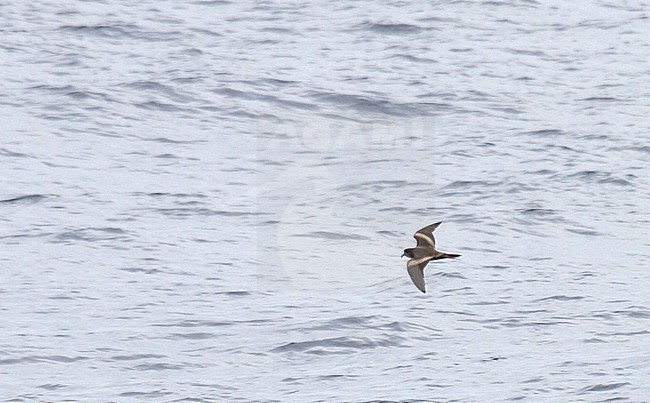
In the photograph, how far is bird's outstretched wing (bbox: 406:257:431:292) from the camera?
45.9 ft

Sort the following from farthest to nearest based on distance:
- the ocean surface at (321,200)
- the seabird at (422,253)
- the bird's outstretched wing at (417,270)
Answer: the ocean surface at (321,200)
the seabird at (422,253)
the bird's outstretched wing at (417,270)

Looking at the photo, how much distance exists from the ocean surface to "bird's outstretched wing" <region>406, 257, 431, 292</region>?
1.61 meters

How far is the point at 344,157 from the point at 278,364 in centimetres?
721

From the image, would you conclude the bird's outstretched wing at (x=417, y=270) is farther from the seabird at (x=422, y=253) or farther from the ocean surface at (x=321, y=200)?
the ocean surface at (x=321, y=200)

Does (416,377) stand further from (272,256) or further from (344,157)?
(344,157)

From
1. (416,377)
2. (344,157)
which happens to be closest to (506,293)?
(416,377)

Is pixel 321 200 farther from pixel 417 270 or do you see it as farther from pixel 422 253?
pixel 417 270

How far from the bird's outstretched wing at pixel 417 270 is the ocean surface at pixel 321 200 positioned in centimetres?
161

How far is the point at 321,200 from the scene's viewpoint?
21.7 m

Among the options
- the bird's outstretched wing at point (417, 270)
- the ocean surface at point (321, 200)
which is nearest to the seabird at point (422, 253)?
the bird's outstretched wing at point (417, 270)

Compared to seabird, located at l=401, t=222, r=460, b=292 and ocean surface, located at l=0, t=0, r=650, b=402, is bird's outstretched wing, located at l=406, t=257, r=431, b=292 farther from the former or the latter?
ocean surface, located at l=0, t=0, r=650, b=402

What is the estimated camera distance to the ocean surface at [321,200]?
16.7 meters

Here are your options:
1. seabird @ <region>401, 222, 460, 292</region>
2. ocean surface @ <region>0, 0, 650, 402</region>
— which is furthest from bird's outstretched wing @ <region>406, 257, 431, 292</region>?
ocean surface @ <region>0, 0, 650, 402</region>

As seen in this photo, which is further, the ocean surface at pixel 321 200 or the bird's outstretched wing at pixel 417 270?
the ocean surface at pixel 321 200
